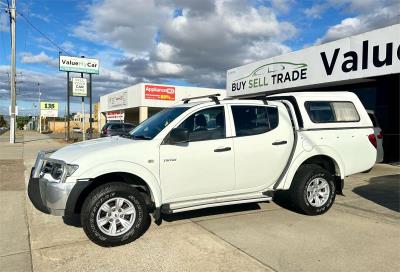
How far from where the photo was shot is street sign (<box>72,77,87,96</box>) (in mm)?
35344

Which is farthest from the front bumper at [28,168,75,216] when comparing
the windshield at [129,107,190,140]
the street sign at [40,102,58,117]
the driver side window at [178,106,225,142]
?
the street sign at [40,102,58,117]

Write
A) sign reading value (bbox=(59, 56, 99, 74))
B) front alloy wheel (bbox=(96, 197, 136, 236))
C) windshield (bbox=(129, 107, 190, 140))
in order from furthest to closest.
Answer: sign reading value (bbox=(59, 56, 99, 74))
windshield (bbox=(129, 107, 190, 140))
front alloy wheel (bbox=(96, 197, 136, 236))

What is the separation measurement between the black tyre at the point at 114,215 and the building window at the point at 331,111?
343cm

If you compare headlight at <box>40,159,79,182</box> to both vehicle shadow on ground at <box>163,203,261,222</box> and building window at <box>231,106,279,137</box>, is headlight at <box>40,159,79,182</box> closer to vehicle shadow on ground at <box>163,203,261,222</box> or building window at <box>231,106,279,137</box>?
vehicle shadow on ground at <box>163,203,261,222</box>

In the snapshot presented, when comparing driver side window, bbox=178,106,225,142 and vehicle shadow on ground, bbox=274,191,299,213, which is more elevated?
driver side window, bbox=178,106,225,142

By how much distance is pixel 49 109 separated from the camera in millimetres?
95438

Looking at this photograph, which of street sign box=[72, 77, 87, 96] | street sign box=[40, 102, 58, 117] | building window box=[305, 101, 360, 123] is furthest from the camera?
street sign box=[40, 102, 58, 117]

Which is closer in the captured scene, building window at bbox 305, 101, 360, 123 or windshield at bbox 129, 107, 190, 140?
windshield at bbox 129, 107, 190, 140

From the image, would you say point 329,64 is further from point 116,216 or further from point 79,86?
point 79,86

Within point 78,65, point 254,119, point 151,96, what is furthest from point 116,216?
point 151,96

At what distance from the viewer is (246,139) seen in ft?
20.8

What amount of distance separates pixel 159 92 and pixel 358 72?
1104 inches

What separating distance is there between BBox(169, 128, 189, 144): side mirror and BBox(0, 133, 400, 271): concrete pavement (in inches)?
50.9

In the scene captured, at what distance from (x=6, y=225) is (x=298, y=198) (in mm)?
4631
